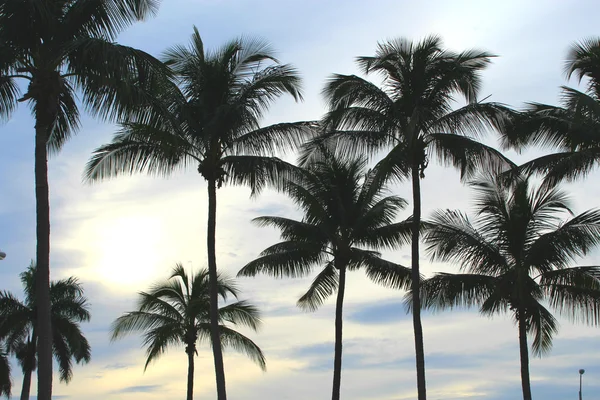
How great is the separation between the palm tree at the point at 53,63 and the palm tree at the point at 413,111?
8679 mm

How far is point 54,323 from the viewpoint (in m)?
38.7

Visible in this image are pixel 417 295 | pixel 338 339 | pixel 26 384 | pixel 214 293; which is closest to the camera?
pixel 214 293

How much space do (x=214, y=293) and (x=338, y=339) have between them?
7.42 m

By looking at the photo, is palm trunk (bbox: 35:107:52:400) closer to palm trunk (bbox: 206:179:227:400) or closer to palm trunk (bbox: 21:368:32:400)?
palm trunk (bbox: 206:179:227:400)

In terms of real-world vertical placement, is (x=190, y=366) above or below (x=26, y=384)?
above

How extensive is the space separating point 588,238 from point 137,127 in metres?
12.5

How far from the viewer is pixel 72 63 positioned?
16.4 meters

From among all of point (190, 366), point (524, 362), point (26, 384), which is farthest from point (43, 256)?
point (26, 384)

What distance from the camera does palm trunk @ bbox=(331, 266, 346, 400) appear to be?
2720 centimetres

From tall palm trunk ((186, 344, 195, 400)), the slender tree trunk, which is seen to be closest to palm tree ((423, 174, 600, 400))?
tall palm trunk ((186, 344, 195, 400))

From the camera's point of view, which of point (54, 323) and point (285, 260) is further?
point (54, 323)

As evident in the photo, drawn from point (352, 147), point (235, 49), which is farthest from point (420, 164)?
point (235, 49)

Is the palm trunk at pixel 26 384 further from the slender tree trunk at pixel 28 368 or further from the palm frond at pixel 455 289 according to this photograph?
the palm frond at pixel 455 289

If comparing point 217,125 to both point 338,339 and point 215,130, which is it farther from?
point 338,339
